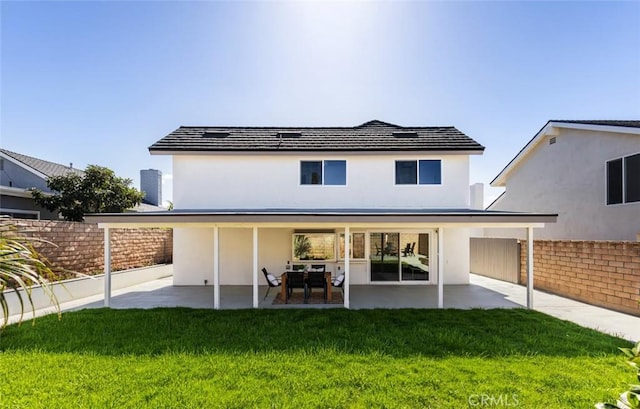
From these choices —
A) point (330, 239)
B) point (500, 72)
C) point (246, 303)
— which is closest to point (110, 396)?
point (246, 303)

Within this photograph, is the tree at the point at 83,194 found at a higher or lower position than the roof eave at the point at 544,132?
lower

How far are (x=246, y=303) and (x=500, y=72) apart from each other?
14055 millimetres

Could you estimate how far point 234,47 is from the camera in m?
12.2

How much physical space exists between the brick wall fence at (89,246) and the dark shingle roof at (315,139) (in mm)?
4134

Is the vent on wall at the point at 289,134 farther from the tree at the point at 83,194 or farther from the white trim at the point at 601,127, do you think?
the white trim at the point at 601,127

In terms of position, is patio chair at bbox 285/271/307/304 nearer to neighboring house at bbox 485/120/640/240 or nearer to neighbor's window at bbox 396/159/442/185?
neighbor's window at bbox 396/159/442/185

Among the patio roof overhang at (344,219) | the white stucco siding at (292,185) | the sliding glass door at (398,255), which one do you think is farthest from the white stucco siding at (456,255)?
the patio roof overhang at (344,219)

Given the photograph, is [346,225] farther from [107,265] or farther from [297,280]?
[107,265]

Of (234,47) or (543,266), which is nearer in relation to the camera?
(543,266)

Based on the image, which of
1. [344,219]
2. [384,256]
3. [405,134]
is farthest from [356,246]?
[405,134]

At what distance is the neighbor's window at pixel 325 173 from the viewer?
492 inches

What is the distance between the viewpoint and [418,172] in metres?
12.4

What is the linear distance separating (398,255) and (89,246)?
40.2ft

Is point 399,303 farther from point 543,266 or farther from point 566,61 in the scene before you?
point 566,61
